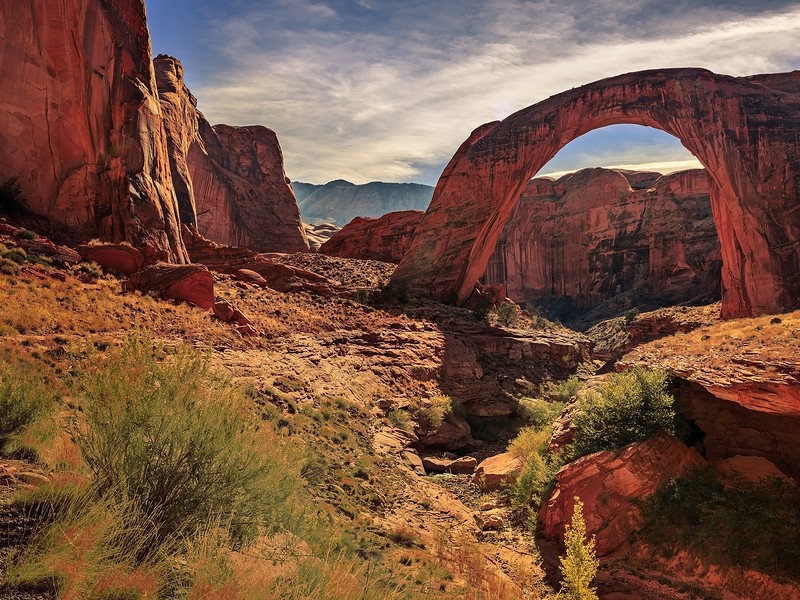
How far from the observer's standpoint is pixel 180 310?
45.6ft

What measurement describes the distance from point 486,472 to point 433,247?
17.4 meters

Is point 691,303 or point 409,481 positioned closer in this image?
point 409,481

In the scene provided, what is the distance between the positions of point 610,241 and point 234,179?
1593 inches

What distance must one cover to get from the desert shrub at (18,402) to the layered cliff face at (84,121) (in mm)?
10128

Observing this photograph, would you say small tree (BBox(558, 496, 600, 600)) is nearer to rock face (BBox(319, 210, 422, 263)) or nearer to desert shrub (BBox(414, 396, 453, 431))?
desert shrub (BBox(414, 396, 453, 431))

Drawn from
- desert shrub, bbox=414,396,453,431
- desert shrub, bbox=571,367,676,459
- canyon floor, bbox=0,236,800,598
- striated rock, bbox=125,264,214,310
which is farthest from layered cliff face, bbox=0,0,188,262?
desert shrub, bbox=571,367,676,459

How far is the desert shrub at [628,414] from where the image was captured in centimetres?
941

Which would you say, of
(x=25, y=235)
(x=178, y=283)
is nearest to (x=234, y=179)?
(x=25, y=235)

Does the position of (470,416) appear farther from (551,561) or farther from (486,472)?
(551,561)

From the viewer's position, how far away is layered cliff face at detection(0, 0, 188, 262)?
14.5 metres

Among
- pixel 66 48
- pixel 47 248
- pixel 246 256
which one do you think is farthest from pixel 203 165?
pixel 47 248

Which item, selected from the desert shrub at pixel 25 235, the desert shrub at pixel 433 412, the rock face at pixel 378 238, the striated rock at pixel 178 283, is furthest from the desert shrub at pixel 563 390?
the rock face at pixel 378 238

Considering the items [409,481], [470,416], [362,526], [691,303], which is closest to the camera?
[362,526]

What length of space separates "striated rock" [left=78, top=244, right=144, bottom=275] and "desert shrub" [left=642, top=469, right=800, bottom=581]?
15.2 metres
